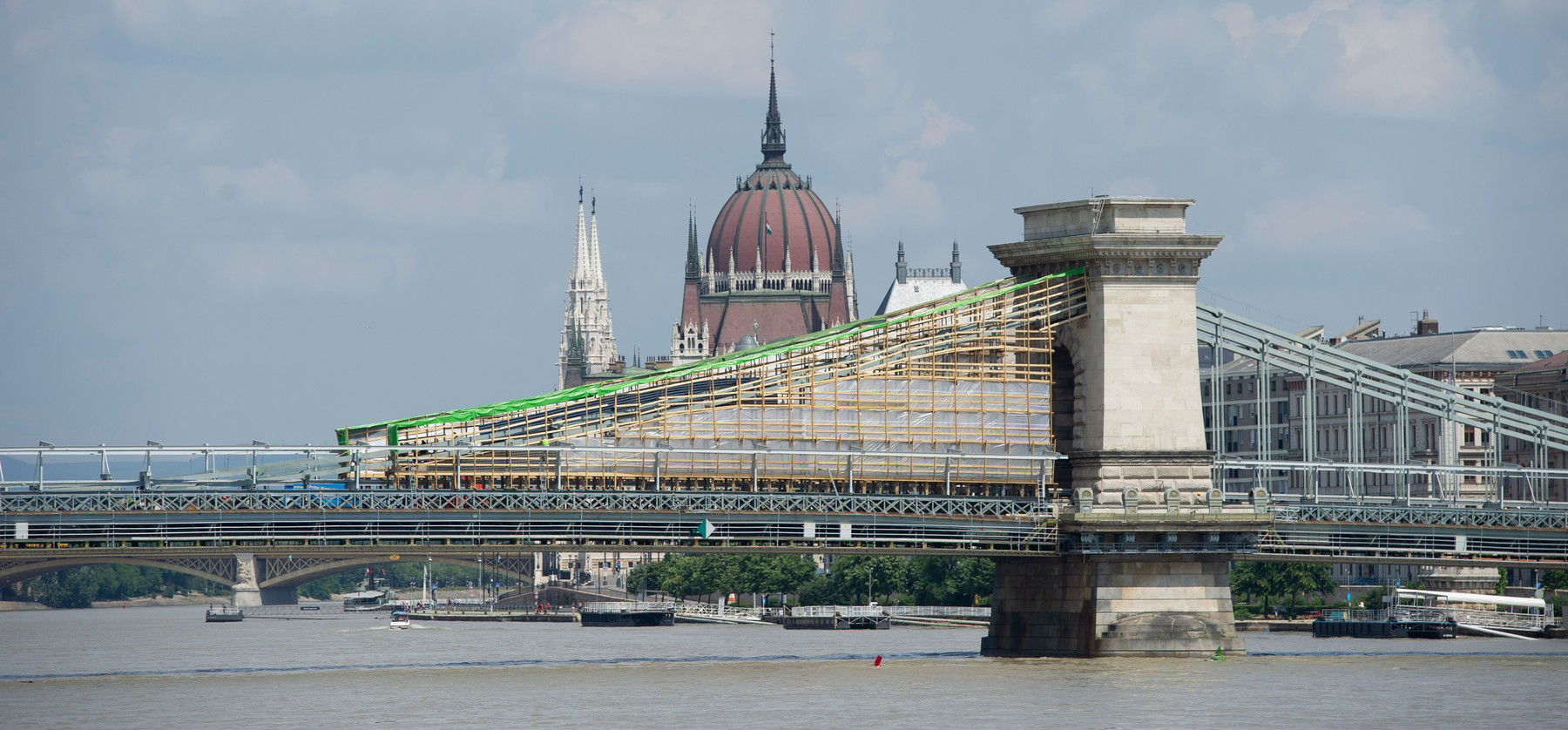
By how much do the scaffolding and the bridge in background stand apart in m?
0.10

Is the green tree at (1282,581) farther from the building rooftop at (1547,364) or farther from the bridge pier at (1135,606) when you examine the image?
the bridge pier at (1135,606)

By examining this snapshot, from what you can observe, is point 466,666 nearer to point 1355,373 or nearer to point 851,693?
point 851,693

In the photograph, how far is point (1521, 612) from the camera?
525 feet

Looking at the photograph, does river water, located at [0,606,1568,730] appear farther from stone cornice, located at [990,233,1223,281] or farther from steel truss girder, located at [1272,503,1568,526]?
stone cornice, located at [990,233,1223,281]

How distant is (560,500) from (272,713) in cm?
1692

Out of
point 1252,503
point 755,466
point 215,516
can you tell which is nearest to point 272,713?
point 215,516

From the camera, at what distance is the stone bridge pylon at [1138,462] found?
349ft

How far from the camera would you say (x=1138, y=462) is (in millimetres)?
108125

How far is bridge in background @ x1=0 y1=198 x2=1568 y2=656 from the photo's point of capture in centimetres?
10381

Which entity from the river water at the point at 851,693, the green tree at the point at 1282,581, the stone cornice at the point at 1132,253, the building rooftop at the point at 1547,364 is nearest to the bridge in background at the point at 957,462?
the stone cornice at the point at 1132,253

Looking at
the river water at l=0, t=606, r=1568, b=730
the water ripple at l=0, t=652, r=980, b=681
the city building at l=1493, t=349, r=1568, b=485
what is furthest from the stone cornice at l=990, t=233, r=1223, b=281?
the city building at l=1493, t=349, r=1568, b=485

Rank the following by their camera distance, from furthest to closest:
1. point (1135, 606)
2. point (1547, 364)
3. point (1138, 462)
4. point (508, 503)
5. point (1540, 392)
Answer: point (1547, 364) < point (1540, 392) < point (1138, 462) < point (1135, 606) < point (508, 503)

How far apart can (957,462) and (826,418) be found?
5.81m

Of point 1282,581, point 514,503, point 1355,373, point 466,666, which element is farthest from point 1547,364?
point 514,503
